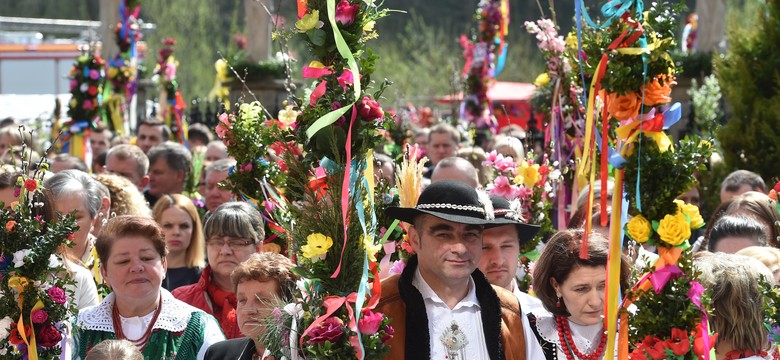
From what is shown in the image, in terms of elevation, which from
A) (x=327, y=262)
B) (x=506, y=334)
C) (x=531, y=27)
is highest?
(x=531, y=27)

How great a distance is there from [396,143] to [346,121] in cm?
774

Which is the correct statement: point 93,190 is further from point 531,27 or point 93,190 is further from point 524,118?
point 524,118

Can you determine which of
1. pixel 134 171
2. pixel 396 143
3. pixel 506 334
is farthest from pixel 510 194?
pixel 396 143

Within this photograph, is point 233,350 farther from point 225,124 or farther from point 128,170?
point 128,170

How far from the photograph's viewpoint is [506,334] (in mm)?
4477

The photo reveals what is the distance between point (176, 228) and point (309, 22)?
3.65 m

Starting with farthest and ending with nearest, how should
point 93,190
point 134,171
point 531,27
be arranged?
point 134,171 → point 531,27 → point 93,190

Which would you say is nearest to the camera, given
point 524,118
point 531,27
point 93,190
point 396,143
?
point 93,190

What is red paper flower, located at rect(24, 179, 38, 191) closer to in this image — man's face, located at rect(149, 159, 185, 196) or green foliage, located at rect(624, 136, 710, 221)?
green foliage, located at rect(624, 136, 710, 221)

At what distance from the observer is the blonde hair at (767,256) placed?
5715 mm

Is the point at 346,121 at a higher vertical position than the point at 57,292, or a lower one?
higher

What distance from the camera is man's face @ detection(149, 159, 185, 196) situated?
966 cm

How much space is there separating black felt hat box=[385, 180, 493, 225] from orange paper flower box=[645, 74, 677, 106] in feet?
2.44

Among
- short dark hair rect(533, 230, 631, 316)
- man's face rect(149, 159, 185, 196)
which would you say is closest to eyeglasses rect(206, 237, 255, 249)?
short dark hair rect(533, 230, 631, 316)
